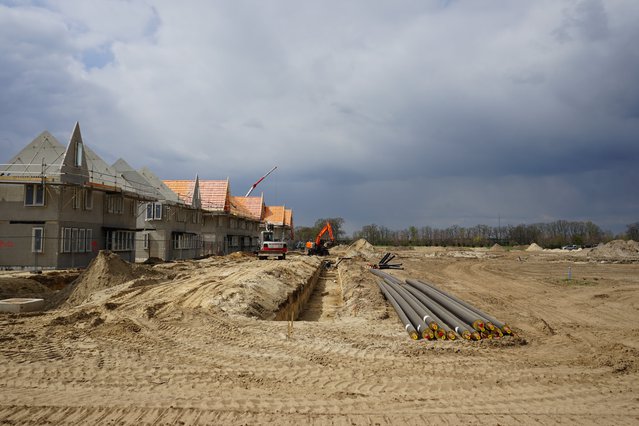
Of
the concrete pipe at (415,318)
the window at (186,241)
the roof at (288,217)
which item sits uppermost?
the roof at (288,217)

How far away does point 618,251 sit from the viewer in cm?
4900

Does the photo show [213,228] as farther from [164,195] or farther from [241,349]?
[241,349]

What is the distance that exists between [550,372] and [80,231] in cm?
2428

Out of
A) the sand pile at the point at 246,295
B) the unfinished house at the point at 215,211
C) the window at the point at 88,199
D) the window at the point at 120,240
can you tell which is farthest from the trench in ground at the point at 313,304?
the unfinished house at the point at 215,211

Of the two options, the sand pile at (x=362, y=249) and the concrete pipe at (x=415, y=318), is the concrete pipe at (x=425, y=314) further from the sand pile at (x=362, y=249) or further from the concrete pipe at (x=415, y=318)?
the sand pile at (x=362, y=249)

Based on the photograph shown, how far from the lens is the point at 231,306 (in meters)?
11.8

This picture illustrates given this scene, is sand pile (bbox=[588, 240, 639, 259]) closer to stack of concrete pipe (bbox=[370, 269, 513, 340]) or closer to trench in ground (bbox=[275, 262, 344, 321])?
trench in ground (bbox=[275, 262, 344, 321])

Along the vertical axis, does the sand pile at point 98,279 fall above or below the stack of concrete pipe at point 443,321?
above

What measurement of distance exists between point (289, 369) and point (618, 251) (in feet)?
177

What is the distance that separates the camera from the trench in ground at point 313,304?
14.7 meters

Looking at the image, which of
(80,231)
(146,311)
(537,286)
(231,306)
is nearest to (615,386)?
(231,306)

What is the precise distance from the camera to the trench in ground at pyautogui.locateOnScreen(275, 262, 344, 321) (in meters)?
14.7

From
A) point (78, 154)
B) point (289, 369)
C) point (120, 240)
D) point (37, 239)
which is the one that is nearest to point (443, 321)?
point (289, 369)

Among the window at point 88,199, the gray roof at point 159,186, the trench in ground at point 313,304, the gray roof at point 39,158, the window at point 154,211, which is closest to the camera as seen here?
the trench in ground at point 313,304
